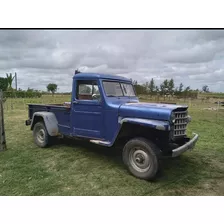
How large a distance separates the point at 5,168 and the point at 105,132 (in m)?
2.31

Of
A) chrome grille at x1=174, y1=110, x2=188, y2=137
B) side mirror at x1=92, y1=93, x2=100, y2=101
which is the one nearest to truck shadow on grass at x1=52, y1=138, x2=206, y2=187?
chrome grille at x1=174, y1=110, x2=188, y2=137

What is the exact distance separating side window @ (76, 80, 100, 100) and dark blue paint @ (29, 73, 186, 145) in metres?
0.10

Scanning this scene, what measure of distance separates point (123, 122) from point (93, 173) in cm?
125

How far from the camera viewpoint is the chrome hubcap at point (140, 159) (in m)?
3.93

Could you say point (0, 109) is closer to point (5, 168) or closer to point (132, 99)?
point (5, 168)

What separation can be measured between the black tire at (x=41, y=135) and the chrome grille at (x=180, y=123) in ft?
12.0

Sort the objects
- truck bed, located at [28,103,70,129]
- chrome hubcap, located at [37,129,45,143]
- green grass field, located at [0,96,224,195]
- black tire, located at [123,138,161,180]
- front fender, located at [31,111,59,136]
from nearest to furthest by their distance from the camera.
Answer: green grass field, located at [0,96,224,195]
black tire, located at [123,138,161,180]
truck bed, located at [28,103,70,129]
front fender, located at [31,111,59,136]
chrome hubcap, located at [37,129,45,143]

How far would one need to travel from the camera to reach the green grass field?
11.9ft

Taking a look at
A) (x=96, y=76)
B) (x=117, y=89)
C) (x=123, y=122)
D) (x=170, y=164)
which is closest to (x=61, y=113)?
(x=96, y=76)

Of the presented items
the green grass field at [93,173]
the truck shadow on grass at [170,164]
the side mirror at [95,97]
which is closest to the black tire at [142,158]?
the green grass field at [93,173]

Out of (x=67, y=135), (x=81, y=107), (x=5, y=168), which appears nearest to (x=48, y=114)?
(x=67, y=135)

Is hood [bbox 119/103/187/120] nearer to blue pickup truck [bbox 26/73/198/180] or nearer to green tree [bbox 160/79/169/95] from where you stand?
blue pickup truck [bbox 26/73/198/180]

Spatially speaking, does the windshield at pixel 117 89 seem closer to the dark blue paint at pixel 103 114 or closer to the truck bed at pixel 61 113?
the dark blue paint at pixel 103 114

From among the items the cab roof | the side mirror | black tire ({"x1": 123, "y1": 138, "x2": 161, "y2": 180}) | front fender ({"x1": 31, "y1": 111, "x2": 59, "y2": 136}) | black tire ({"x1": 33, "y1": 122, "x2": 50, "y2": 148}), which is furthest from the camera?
black tire ({"x1": 33, "y1": 122, "x2": 50, "y2": 148})
